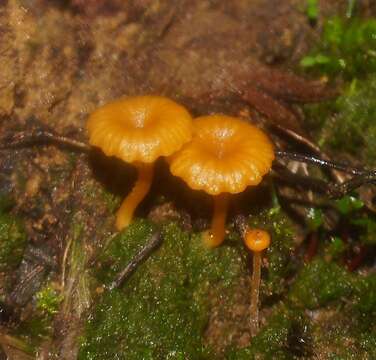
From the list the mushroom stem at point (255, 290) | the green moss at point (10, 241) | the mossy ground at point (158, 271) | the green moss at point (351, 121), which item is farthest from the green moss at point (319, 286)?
the green moss at point (10, 241)

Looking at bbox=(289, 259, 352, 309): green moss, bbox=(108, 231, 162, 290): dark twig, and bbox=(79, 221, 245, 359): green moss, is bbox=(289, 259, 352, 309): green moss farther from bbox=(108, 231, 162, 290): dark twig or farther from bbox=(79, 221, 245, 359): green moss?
bbox=(108, 231, 162, 290): dark twig

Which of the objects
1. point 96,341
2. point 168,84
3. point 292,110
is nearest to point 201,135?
point 168,84

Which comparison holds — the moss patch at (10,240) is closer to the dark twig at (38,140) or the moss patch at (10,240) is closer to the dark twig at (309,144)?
the dark twig at (38,140)

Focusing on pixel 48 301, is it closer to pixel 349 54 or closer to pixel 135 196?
pixel 135 196

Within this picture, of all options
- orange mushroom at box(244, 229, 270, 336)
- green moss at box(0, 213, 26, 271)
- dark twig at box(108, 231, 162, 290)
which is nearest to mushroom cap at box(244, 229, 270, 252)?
orange mushroom at box(244, 229, 270, 336)

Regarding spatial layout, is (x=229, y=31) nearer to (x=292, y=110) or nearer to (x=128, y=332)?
(x=292, y=110)

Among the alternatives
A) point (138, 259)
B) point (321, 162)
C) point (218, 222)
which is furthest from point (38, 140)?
point (321, 162)
